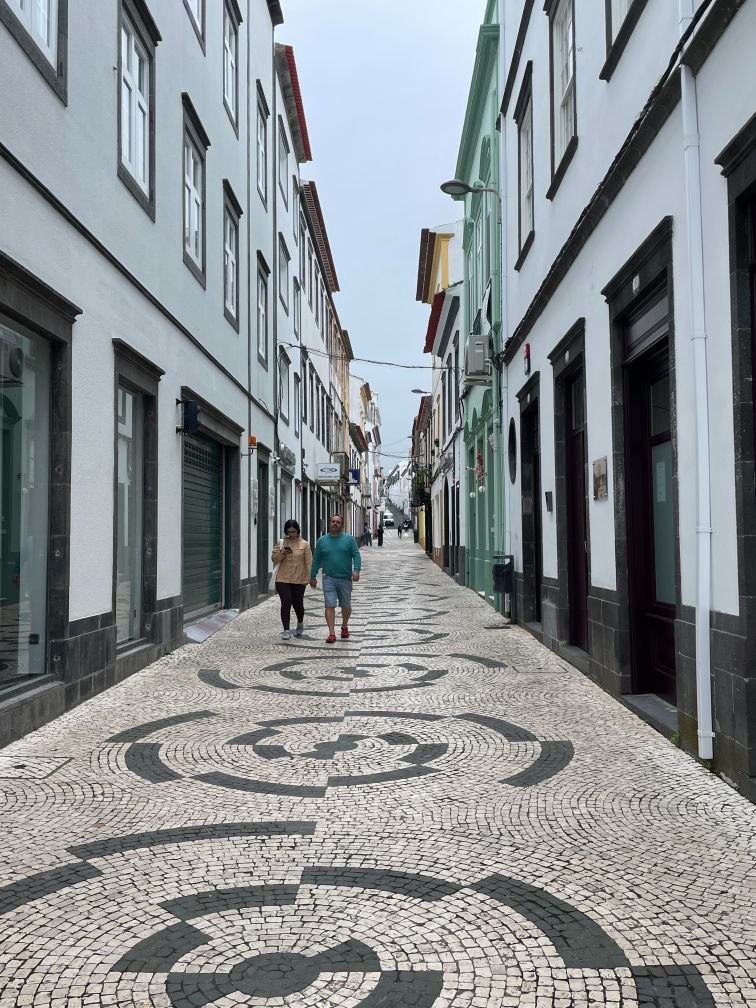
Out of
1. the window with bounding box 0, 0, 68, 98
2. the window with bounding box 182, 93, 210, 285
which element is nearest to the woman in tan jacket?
the window with bounding box 182, 93, 210, 285

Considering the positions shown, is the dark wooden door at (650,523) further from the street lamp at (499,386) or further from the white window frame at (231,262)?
the white window frame at (231,262)

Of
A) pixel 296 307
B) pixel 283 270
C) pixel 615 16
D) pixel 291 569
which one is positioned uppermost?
pixel 283 270

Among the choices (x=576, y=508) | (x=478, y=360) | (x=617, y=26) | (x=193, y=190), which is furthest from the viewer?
(x=478, y=360)

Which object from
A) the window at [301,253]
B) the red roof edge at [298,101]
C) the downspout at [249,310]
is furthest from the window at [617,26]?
the window at [301,253]

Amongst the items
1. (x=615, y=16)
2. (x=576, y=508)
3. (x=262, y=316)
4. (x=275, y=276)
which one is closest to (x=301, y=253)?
(x=275, y=276)

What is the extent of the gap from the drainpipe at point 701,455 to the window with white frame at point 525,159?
676cm

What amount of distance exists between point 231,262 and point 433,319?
17464 millimetres

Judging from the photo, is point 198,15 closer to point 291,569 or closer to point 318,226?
point 291,569

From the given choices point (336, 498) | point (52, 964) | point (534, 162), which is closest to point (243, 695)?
point (52, 964)

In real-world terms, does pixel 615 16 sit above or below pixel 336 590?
above

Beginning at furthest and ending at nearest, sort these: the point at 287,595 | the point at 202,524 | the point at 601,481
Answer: the point at 202,524
the point at 287,595
the point at 601,481

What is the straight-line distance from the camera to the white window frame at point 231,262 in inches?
569

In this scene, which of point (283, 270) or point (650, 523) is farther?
point (283, 270)

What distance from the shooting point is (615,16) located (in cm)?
745
